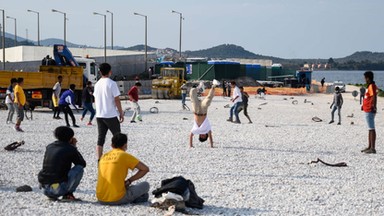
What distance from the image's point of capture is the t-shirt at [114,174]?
8523 mm

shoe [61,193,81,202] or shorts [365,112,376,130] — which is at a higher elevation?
shorts [365,112,376,130]

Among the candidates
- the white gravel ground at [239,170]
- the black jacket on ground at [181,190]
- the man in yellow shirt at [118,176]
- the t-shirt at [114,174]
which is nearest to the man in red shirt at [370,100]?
the white gravel ground at [239,170]

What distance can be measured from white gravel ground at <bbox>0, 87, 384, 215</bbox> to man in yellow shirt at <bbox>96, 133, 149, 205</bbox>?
0.46 ft

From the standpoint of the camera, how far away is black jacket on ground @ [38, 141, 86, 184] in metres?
8.68

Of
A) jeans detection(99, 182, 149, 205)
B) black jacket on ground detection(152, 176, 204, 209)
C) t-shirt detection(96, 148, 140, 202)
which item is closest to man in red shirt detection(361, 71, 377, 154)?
black jacket on ground detection(152, 176, 204, 209)

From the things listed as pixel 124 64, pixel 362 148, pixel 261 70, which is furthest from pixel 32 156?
pixel 261 70

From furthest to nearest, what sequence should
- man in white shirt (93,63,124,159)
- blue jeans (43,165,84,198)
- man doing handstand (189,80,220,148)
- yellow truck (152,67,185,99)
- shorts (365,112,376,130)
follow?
1. yellow truck (152,67,185,99)
2. man doing handstand (189,80,220,148)
3. shorts (365,112,376,130)
4. man in white shirt (93,63,124,159)
5. blue jeans (43,165,84,198)

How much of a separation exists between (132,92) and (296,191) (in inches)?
567

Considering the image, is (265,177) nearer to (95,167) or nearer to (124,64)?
(95,167)

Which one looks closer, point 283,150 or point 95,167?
point 95,167

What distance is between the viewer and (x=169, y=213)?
8156 mm

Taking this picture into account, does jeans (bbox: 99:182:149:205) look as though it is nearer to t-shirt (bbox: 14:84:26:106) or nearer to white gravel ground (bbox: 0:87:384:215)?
white gravel ground (bbox: 0:87:384:215)

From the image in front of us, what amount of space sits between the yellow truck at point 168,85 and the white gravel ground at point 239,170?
24.1 m

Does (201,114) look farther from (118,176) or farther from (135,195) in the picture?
(118,176)
